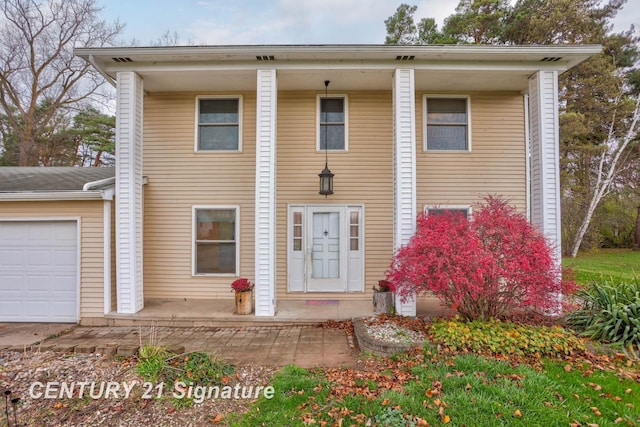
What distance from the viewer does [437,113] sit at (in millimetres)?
6613

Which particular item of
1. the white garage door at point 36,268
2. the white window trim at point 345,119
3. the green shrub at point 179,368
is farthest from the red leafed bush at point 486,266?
the white garage door at point 36,268

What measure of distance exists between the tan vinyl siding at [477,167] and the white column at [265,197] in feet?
10.6

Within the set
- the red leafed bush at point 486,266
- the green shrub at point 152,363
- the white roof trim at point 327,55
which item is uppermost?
the white roof trim at point 327,55

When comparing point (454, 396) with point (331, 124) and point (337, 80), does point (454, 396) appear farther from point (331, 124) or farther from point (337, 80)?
point (337, 80)

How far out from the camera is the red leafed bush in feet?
12.6

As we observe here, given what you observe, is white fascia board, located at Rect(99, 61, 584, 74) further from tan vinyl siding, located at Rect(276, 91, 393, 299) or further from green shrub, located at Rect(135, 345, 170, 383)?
green shrub, located at Rect(135, 345, 170, 383)

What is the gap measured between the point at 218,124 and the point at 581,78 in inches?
673

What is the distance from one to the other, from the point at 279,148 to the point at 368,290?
364 centimetres

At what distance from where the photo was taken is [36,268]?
214 inches

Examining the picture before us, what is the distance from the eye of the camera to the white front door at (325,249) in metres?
6.46

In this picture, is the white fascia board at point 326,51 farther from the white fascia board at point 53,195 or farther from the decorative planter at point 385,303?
the decorative planter at point 385,303

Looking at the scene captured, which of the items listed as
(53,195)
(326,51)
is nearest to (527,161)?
→ (326,51)

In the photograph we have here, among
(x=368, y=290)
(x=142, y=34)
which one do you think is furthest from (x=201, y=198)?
(x=142, y=34)

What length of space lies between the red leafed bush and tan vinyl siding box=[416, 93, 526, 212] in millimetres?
2181
